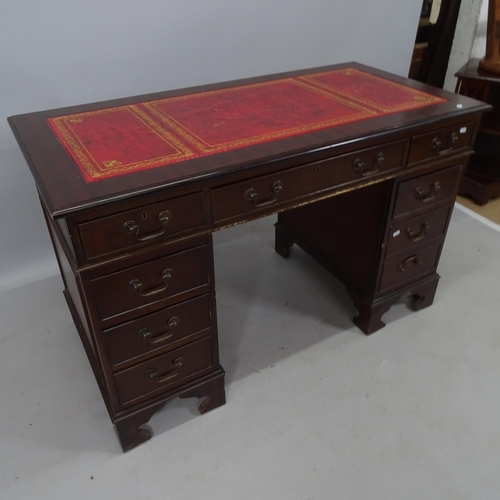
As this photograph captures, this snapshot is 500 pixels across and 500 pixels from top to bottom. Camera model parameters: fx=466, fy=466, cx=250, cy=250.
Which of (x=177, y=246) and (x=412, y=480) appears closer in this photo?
(x=177, y=246)

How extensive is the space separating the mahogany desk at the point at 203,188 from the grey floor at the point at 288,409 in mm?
114

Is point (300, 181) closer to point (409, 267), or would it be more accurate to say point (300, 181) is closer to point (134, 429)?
point (409, 267)

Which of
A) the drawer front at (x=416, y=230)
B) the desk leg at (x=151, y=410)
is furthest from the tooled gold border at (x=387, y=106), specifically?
the desk leg at (x=151, y=410)

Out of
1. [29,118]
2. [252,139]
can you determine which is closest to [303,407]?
[252,139]

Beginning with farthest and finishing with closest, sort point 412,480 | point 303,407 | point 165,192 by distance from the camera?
point 303,407
point 412,480
point 165,192

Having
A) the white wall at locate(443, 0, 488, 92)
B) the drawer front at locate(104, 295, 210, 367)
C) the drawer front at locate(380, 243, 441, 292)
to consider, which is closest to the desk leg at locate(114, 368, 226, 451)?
the drawer front at locate(104, 295, 210, 367)

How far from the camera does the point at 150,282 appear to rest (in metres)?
1.17

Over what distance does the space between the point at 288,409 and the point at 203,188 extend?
0.82 meters

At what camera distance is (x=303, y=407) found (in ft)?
4.99

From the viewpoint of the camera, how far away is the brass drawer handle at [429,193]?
1.55 metres

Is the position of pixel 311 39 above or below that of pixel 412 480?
above

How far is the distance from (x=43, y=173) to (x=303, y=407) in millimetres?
1051

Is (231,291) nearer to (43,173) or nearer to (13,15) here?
(43,173)

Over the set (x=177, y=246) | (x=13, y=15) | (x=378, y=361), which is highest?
(x=13, y=15)
